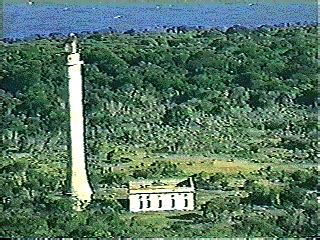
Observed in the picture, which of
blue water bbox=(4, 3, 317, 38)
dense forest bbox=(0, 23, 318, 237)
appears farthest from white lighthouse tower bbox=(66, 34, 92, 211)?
blue water bbox=(4, 3, 317, 38)

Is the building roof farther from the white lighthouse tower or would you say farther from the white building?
the white lighthouse tower

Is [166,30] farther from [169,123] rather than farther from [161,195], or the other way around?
[161,195]

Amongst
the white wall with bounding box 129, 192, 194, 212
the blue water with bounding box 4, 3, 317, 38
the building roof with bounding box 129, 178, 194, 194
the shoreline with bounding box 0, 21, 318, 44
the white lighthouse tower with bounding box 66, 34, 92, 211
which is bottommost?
the white wall with bounding box 129, 192, 194, 212

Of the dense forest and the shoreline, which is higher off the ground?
the shoreline

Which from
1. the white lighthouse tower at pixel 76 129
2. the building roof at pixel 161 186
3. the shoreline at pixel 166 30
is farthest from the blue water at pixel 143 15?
the building roof at pixel 161 186

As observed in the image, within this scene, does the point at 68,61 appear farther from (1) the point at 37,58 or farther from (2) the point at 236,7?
(2) the point at 236,7

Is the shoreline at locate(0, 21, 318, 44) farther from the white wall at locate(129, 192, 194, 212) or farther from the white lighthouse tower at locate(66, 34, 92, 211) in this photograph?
the white wall at locate(129, 192, 194, 212)

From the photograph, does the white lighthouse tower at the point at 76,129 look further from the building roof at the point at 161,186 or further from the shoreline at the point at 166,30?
the building roof at the point at 161,186
